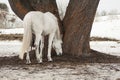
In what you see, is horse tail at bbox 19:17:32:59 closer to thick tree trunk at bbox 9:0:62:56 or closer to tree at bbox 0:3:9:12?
thick tree trunk at bbox 9:0:62:56

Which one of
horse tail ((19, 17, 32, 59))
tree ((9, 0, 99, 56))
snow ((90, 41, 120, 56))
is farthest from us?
snow ((90, 41, 120, 56))

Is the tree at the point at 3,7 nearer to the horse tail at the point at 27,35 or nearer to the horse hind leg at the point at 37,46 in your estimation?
the horse hind leg at the point at 37,46

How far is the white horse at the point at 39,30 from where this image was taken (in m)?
9.77

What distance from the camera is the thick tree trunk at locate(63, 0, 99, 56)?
36.5 feet

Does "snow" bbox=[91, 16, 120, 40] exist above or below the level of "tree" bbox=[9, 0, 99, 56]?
below

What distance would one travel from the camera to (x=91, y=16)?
11.2 metres

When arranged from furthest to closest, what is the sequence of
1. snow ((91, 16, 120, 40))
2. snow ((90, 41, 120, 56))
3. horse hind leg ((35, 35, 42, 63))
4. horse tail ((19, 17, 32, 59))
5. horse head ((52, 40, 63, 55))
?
snow ((91, 16, 120, 40))
snow ((90, 41, 120, 56))
horse head ((52, 40, 63, 55))
horse hind leg ((35, 35, 42, 63))
horse tail ((19, 17, 32, 59))

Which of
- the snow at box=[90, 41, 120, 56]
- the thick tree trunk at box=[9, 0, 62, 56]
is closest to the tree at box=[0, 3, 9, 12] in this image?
the snow at box=[90, 41, 120, 56]

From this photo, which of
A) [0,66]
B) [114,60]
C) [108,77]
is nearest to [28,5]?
[0,66]

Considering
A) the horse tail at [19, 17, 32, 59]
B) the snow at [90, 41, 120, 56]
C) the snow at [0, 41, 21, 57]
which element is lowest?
the snow at [90, 41, 120, 56]

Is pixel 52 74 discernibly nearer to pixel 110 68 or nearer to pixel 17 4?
pixel 110 68

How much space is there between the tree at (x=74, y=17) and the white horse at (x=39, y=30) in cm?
41

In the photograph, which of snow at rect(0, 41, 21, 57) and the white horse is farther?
snow at rect(0, 41, 21, 57)

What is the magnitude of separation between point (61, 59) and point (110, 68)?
6.56ft
